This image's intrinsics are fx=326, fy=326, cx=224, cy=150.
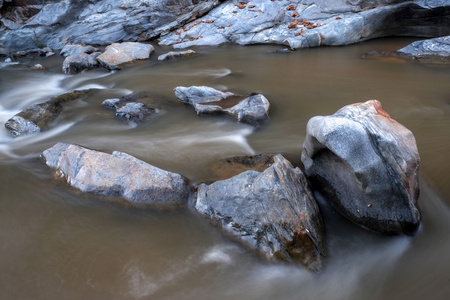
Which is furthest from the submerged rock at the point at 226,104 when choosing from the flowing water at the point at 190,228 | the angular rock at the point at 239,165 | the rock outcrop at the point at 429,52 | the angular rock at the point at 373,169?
the rock outcrop at the point at 429,52

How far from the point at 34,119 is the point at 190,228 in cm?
417

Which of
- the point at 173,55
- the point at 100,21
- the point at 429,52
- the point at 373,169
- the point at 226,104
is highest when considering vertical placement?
the point at 100,21

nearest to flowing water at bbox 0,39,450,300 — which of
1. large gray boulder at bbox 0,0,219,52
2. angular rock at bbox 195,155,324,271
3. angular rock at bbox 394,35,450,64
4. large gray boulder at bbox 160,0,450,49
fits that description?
angular rock at bbox 195,155,324,271

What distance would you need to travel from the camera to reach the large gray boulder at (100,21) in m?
14.0

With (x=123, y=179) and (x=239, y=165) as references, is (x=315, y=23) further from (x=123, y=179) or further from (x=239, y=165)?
(x=123, y=179)

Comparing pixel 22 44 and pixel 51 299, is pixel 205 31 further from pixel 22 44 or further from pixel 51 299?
pixel 51 299

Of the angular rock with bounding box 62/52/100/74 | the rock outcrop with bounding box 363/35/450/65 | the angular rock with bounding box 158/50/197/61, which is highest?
the angular rock with bounding box 62/52/100/74

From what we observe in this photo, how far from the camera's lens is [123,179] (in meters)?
3.60

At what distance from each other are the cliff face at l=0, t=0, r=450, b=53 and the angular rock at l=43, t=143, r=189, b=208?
808cm

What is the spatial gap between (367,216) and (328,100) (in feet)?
11.4

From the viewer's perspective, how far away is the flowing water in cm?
259

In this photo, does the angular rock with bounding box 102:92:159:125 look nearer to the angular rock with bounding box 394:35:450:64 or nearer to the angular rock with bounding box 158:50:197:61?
the angular rock with bounding box 158:50:197:61

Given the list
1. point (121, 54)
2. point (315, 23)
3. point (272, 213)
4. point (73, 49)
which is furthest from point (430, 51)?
point (73, 49)

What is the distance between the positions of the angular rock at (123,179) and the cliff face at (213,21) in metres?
8.08
